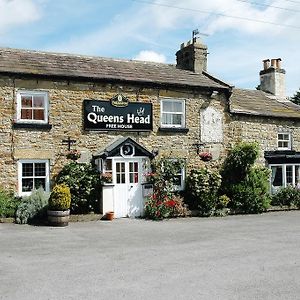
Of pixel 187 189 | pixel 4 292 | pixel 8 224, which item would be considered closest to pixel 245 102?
pixel 187 189

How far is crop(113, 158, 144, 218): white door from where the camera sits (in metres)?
17.4

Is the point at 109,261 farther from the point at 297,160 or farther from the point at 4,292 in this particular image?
the point at 297,160

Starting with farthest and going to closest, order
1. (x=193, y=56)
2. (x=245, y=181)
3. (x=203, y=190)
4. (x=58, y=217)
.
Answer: (x=193, y=56)
(x=245, y=181)
(x=203, y=190)
(x=58, y=217)

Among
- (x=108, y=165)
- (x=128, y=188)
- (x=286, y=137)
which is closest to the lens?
(x=108, y=165)

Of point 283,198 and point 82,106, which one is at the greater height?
point 82,106

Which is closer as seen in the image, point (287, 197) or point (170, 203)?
point (170, 203)

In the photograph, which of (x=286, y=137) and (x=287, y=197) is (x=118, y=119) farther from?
(x=286, y=137)

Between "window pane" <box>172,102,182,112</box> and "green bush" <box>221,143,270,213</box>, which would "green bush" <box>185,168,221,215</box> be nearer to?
A: "green bush" <box>221,143,270,213</box>

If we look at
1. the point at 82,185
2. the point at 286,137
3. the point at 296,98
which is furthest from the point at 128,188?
the point at 296,98

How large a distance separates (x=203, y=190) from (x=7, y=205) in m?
7.85

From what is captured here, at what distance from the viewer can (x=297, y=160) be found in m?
22.6

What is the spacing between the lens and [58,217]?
14.8 m

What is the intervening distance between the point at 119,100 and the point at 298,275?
11.7 metres

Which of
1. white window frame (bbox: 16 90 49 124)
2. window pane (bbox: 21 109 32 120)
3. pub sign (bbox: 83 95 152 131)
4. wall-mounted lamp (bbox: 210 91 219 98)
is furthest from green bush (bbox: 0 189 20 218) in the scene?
wall-mounted lamp (bbox: 210 91 219 98)
